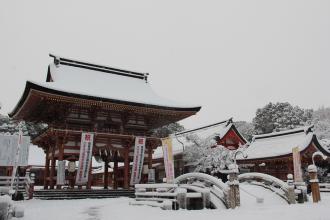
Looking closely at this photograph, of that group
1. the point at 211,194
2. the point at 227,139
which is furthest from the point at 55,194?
the point at 227,139

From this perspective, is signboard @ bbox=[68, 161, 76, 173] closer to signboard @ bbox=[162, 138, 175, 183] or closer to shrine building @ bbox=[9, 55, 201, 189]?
shrine building @ bbox=[9, 55, 201, 189]

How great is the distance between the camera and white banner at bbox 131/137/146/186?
22578 mm

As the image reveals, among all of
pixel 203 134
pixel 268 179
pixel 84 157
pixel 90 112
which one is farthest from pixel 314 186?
pixel 203 134

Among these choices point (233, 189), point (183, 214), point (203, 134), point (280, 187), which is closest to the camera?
point (183, 214)

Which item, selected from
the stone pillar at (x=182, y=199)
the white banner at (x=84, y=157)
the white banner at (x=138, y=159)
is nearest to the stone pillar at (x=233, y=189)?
the stone pillar at (x=182, y=199)

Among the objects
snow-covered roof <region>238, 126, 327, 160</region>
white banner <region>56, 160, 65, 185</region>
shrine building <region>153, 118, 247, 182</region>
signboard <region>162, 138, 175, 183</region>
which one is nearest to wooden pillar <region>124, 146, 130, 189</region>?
white banner <region>56, 160, 65, 185</region>

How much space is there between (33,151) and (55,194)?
2441 cm

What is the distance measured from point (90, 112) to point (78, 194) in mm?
5754

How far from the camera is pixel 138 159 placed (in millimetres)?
22672

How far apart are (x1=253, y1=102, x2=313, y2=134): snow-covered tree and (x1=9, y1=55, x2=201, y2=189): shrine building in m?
37.5

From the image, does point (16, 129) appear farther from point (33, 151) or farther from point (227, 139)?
point (227, 139)

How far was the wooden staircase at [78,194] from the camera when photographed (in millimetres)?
18789

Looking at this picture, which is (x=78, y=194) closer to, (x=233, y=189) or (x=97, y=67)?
(x=233, y=189)

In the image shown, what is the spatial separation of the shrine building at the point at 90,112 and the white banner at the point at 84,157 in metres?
0.63
